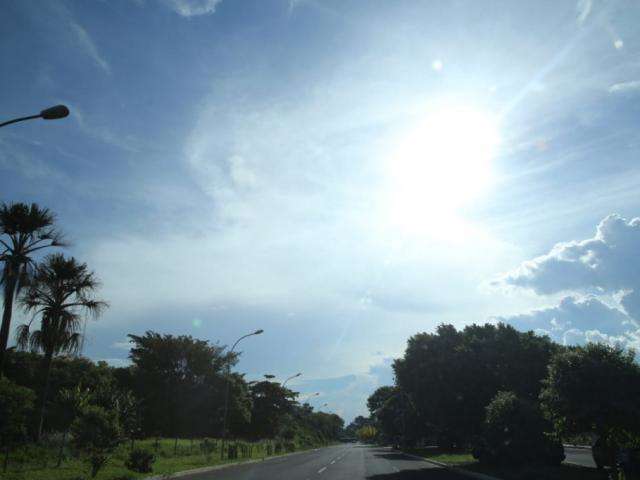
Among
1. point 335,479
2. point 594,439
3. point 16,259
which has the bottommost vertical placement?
point 335,479

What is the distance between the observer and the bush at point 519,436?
23.3 m

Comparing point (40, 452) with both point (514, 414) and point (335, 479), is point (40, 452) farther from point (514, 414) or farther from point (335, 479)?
point (514, 414)

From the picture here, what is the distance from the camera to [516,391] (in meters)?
34.0

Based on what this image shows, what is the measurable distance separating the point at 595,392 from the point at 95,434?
18053mm

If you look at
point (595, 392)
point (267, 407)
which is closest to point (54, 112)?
point (595, 392)

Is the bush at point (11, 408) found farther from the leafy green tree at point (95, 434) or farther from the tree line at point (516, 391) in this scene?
the tree line at point (516, 391)

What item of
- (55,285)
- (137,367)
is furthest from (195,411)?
(55,285)

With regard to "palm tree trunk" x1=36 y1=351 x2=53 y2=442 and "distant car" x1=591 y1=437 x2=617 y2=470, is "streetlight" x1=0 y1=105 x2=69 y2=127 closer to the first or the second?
"palm tree trunk" x1=36 y1=351 x2=53 y2=442

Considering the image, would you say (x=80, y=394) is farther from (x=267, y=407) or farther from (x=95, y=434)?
(x=267, y=407)

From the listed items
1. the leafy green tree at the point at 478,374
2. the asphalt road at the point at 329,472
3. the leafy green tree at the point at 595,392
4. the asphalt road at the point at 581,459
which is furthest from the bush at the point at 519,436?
the leafy green tree at the point at 478,374

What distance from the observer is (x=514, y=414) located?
79.3 ft

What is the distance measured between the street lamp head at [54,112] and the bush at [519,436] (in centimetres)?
2391

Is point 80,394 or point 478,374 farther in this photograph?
point 478,374

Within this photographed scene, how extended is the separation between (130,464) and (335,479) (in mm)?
8919
